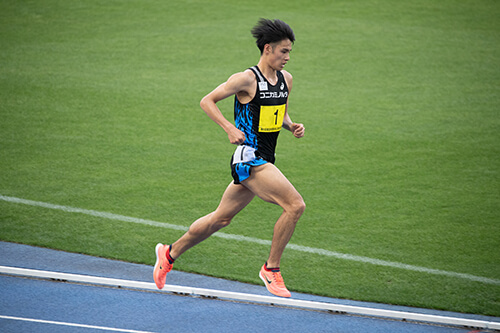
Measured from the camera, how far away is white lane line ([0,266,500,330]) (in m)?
5.08

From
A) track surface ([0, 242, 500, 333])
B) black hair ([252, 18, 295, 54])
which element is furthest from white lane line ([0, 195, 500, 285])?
black hair ([252, 18, 295, 54])

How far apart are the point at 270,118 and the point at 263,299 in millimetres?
1703

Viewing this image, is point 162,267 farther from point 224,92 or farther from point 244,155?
point 224,92

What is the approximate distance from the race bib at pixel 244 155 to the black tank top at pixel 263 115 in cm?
6

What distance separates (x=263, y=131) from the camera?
181 inches

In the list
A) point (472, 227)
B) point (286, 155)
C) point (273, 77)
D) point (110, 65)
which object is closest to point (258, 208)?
point (286, 155)

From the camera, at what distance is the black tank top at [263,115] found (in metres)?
4.55

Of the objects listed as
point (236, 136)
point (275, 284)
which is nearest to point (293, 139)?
point (275, 284)

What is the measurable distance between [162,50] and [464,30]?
715cm

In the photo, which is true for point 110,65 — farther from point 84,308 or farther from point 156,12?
point 84,308

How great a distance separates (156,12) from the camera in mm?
15602

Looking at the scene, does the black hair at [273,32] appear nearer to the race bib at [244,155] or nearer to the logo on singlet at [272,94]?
the logo on singlet at [272,94]

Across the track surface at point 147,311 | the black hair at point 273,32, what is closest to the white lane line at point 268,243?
the track surface at point 147,311

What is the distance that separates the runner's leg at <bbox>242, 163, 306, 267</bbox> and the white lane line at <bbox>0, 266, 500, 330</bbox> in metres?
1.00
